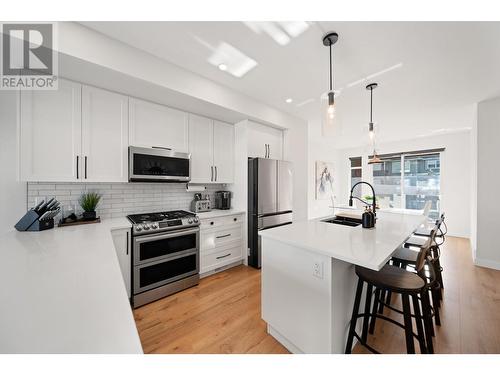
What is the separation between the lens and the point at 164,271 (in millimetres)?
2217

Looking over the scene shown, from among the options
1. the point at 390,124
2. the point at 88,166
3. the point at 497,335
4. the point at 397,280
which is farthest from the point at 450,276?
the point at 88,166

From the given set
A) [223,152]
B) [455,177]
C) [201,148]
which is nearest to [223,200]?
[223,152]

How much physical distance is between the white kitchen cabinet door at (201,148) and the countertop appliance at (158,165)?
0.62ft

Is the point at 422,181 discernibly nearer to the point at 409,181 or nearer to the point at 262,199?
the point at 409,181

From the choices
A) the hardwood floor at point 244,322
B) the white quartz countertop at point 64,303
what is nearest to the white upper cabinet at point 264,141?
the hardwood floor at point 244,322

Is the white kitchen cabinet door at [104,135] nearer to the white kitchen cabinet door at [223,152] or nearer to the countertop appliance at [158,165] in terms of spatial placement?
the countertop appliance at [158,165]

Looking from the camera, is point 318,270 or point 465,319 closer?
point 318,270

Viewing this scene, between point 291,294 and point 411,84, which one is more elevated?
point 411,84

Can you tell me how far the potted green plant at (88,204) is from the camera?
7.02 feet

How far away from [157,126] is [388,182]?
656 cm

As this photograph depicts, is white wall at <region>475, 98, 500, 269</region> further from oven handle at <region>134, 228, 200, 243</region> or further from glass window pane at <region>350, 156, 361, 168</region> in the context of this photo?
oven handle at <region>134, 228, 200, 243</region>
